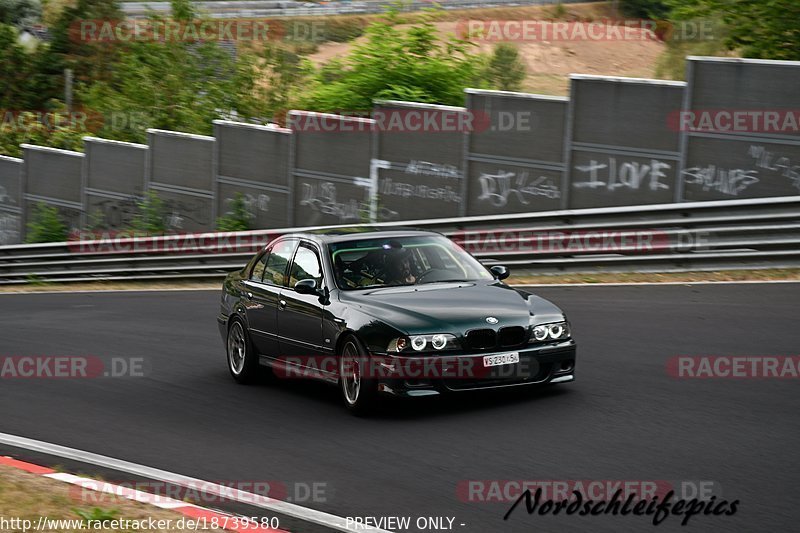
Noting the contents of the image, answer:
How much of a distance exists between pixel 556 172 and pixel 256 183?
30.0ft

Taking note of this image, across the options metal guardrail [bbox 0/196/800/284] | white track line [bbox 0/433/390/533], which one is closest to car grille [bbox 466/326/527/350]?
metal guardrail [bbox 0/196/800/284]

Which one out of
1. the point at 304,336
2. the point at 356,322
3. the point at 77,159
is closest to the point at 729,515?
the point at 356,322

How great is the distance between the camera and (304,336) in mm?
10578

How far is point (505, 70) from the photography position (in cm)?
5800

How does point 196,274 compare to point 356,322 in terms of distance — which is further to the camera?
point 196,274

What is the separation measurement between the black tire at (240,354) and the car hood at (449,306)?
6.26 ft

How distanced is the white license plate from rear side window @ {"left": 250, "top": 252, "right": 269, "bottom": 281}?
3.30 m

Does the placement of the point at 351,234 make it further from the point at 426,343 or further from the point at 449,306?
the point at 426,343

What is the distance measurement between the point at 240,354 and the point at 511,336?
3.58 meters

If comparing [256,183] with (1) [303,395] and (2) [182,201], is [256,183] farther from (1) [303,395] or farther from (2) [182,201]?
(1) [303,395]

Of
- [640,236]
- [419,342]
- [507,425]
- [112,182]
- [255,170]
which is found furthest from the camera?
[112,182]

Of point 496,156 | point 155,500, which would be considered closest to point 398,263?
point 155,500

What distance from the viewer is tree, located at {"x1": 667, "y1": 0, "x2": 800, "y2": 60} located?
78.4ft

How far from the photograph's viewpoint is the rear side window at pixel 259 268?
468 inches
